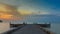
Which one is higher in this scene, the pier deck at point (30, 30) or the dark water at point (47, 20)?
the dark water at point (47, 20)

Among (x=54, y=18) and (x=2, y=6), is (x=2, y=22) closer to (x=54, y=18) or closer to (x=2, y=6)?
(x=2, y=6)

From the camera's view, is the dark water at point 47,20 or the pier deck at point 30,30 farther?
the pier deck at point 30,30

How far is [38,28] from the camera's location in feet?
3.44

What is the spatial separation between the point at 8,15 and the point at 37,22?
15.4 inches

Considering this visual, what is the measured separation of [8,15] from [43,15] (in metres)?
0.45

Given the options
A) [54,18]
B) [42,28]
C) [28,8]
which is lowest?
[42,28]

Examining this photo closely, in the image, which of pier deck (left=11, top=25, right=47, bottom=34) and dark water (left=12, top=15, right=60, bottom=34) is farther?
pier deck (left=11, top=25, right=47, bottom=34)

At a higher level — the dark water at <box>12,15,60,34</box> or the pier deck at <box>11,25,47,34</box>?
the dark water at <box>12,15,60,34</box>

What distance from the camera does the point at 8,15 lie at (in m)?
1.00

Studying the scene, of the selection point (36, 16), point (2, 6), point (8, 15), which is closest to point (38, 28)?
point (36, 16)

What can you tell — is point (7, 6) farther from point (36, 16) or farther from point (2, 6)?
point (36, 16)

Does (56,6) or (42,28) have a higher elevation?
(56,6)

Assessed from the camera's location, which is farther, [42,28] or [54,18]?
[42,28]

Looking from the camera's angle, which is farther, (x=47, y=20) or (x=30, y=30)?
(x=30, y=30)
